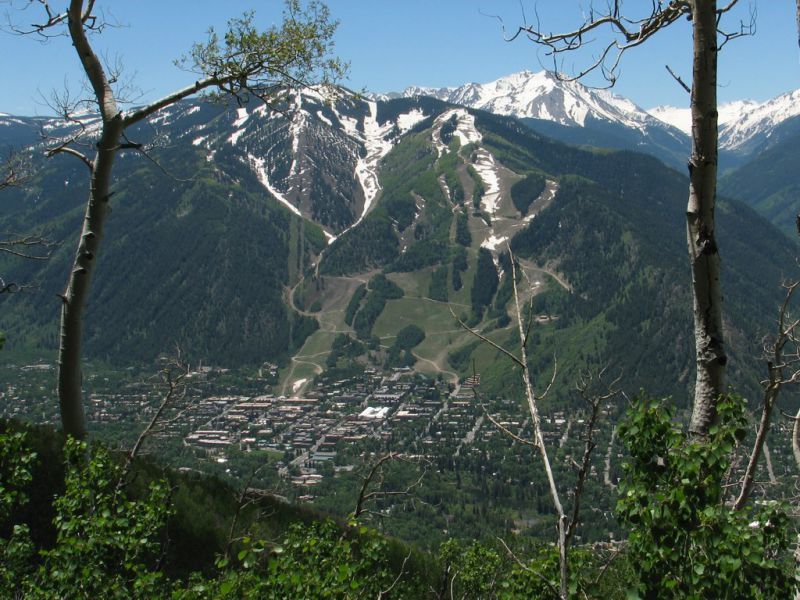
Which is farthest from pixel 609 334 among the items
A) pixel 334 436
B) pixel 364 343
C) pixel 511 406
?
pixel 334 436

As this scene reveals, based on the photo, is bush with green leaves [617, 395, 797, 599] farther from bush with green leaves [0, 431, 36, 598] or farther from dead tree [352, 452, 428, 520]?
bush with green leaves [0, 431, 36, 598]

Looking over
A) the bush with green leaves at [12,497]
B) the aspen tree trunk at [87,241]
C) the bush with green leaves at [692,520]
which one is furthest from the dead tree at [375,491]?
the bush with green leaves at [12,497]

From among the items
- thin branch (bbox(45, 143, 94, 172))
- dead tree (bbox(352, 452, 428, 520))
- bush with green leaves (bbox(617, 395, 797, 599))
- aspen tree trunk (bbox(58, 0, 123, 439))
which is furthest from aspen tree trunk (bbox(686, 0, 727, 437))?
thin branch (bbox(45, 143, 94, 172))

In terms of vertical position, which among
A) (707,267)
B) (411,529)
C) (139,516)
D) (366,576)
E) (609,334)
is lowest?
(411,529)

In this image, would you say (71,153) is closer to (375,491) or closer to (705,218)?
(375,491)

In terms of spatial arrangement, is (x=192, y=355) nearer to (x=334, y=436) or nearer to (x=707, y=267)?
(x=334, y=436)

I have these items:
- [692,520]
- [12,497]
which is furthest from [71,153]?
[692,520]

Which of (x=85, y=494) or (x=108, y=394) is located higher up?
(x=85, y=494)
